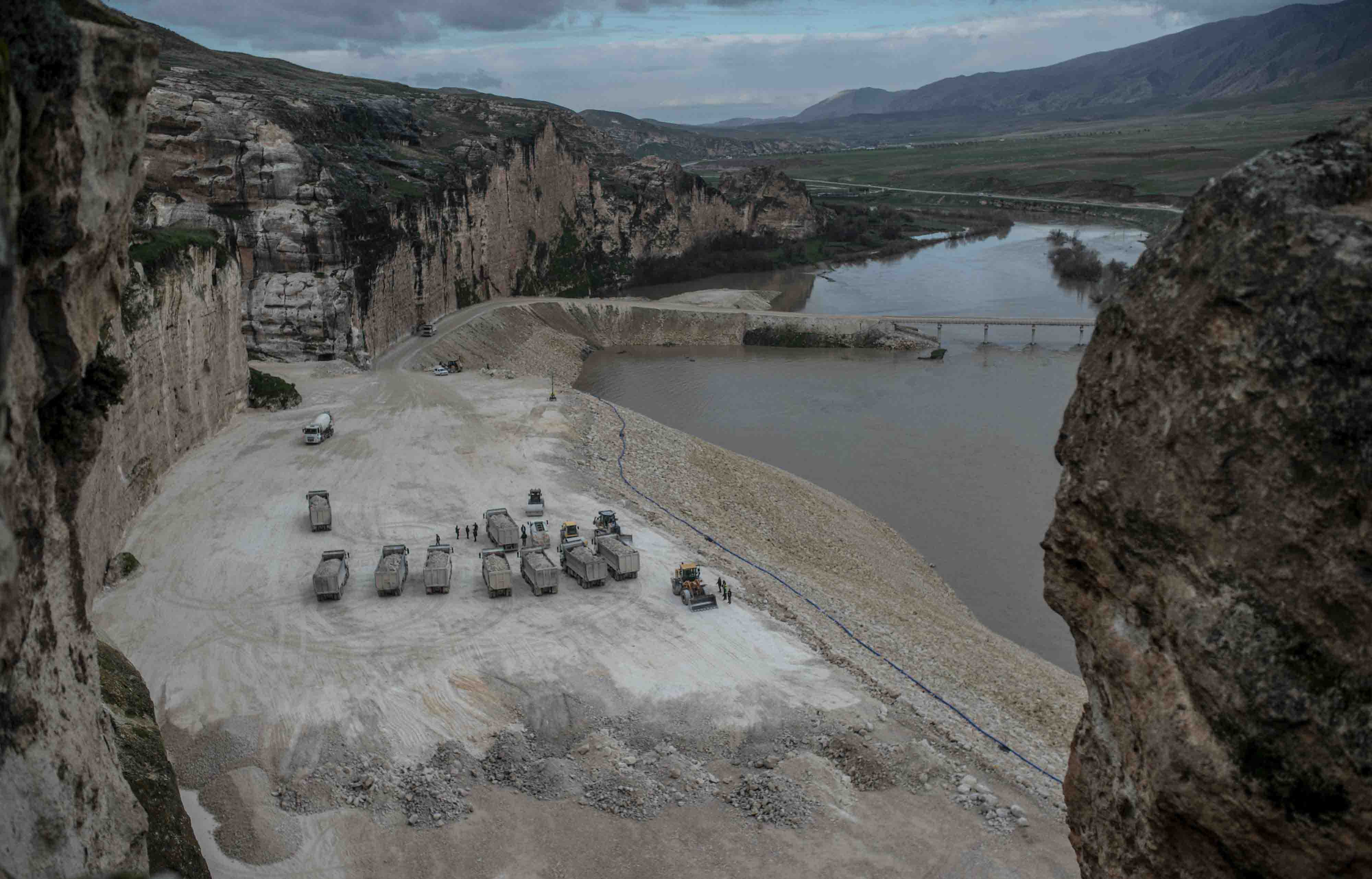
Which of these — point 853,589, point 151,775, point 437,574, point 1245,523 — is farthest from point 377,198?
point 1245,523

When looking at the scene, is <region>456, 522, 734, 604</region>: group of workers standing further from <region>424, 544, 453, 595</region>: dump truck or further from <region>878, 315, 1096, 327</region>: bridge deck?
<region>878, 315, 1096, 327</region>: bridge deck

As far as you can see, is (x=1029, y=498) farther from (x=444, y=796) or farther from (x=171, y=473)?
(x=171, y=473)

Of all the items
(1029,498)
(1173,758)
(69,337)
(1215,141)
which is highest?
(1215,141)

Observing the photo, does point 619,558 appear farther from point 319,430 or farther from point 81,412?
point 81,412

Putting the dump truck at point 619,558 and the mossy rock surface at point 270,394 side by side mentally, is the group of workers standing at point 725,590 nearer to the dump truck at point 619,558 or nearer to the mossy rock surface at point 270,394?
the dump truck at point 619,558

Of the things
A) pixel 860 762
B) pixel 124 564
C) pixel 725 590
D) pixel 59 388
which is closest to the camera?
pixel 59 388

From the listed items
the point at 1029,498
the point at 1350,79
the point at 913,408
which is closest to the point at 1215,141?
the point at 1350,79
